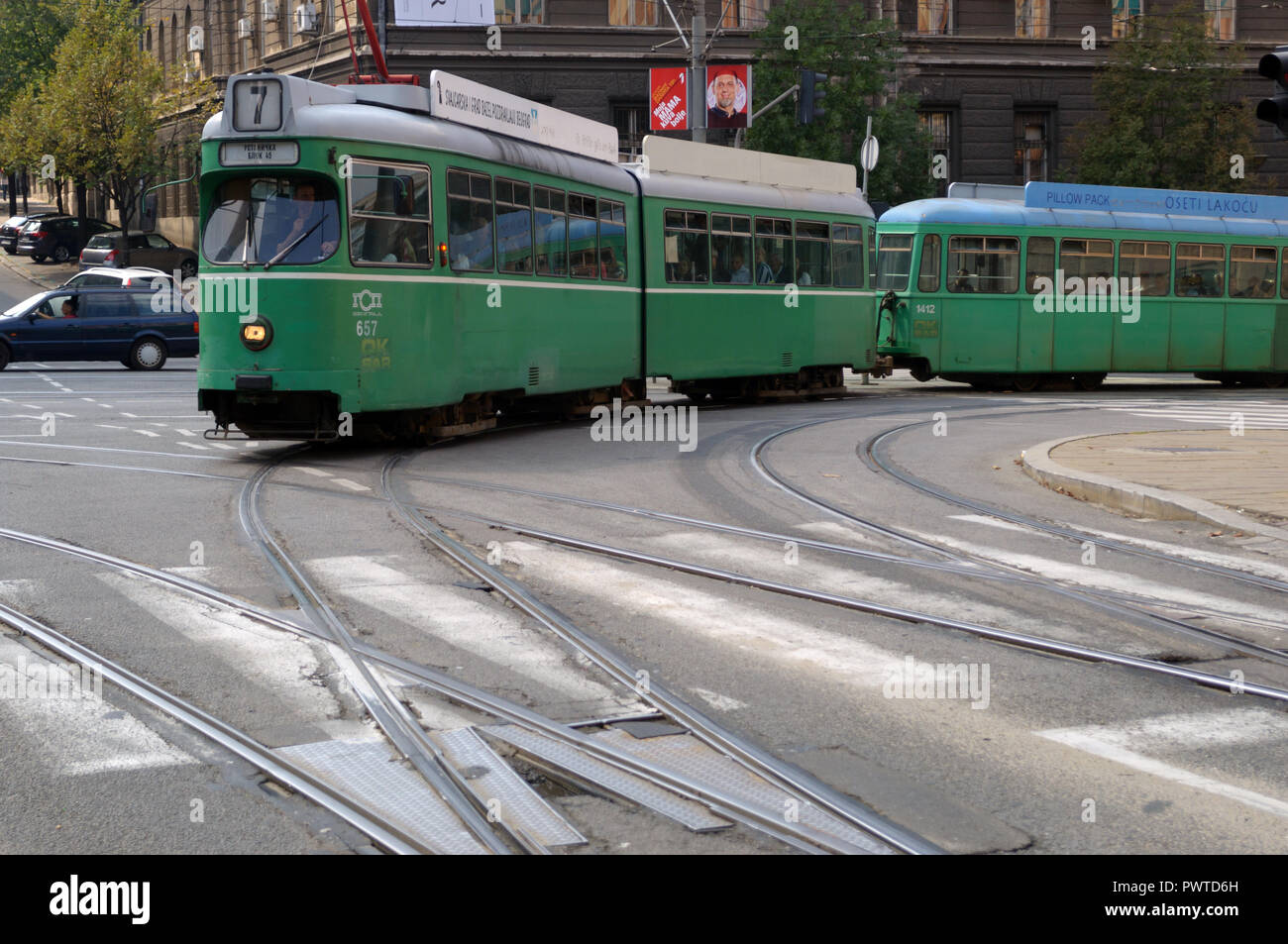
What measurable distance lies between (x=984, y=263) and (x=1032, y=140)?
21.3m

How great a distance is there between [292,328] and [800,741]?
9.35 meters

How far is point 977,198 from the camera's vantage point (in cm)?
2745

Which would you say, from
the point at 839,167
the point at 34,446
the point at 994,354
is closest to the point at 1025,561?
the point at 34,446

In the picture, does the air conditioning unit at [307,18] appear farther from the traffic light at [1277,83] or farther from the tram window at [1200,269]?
the traffic light at [1277,83]

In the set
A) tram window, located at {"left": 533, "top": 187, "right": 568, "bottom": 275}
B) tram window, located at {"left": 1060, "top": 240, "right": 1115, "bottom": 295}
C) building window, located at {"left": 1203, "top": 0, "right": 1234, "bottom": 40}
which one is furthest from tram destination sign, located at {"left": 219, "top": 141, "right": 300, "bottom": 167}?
building window, located at {"left": 1203, "top": 0, "right": 1234, "bottom": 40}

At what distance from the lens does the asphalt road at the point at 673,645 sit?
15.7 ft

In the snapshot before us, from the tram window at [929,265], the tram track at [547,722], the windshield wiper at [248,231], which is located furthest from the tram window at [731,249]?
the tram track at [547,722]

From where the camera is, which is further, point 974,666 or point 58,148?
point 58,148

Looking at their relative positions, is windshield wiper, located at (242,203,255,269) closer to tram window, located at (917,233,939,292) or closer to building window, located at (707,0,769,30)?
tram window, located at (917,233,939,292)

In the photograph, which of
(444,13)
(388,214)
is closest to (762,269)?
(388,214)

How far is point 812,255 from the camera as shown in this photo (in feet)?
77.8

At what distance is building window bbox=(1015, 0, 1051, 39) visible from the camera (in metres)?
45.7

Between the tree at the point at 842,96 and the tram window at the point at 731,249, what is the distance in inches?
660
